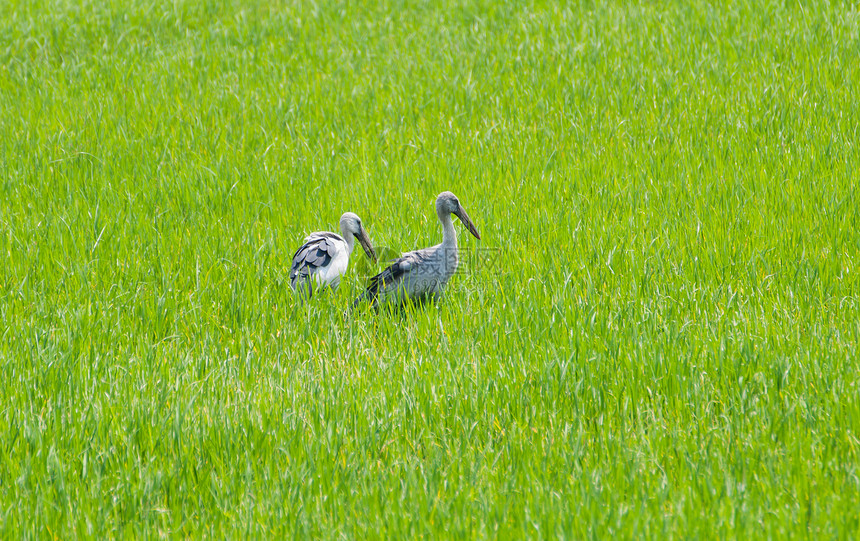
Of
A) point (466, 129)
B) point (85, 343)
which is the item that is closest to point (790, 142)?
point (466, 129)

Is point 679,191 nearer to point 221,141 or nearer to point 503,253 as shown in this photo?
point 503,253

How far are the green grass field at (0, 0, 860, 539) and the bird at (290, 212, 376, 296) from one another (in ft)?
0.47

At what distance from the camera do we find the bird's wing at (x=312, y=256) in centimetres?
469

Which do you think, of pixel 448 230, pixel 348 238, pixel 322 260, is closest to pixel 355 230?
pixel 348 238

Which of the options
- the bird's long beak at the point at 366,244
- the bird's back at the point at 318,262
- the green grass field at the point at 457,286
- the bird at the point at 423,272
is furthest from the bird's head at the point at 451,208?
the bird's back at the point at 318,262

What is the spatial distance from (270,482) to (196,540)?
1.18 feet

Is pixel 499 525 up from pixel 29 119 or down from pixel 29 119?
down

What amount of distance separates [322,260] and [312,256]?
0.22 ft

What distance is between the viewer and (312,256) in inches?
186

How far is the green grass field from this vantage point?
2.95m

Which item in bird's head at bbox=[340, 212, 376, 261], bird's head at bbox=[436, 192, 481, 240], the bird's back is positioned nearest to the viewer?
the bird's back

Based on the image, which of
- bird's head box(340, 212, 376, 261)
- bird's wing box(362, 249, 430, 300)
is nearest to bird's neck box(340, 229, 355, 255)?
bird's head box(340, 212, 376, 261)

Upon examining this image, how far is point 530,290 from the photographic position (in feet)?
14.9

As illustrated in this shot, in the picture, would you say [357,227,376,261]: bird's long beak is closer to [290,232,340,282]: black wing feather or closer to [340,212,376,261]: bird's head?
[340,212,376,261]: bird's head
